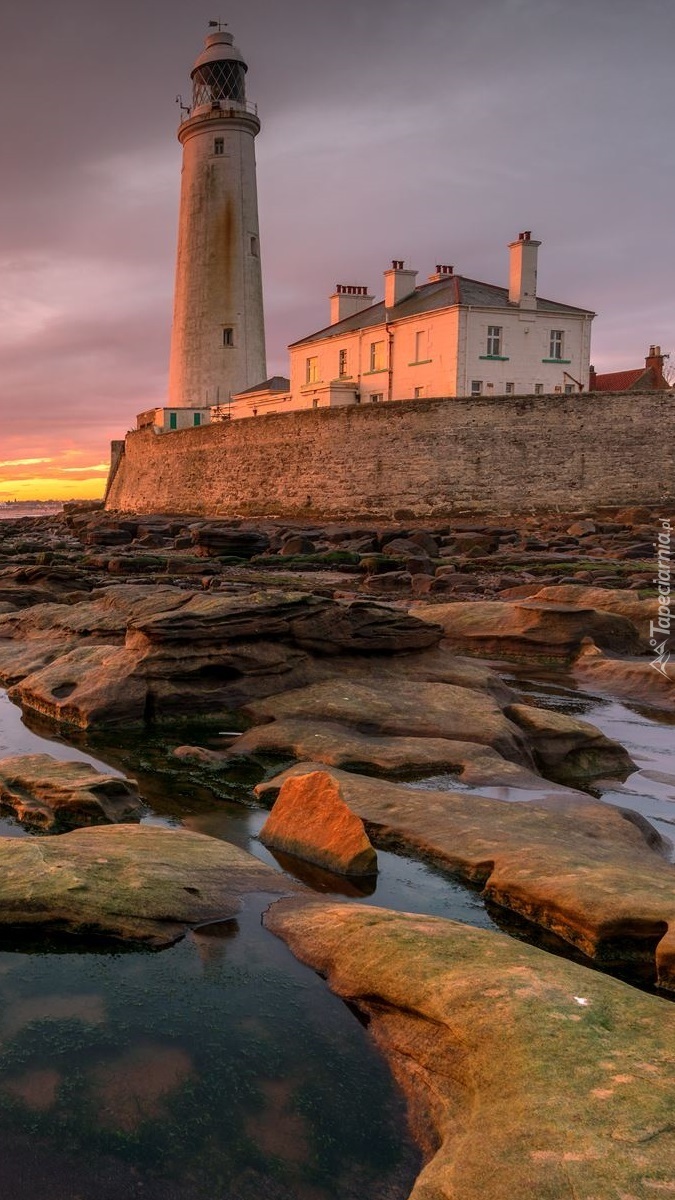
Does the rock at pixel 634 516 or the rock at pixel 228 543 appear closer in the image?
Result: the rock at pixel 228 543

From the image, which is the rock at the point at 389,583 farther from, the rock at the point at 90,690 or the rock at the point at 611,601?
the rock at the point at 90,690

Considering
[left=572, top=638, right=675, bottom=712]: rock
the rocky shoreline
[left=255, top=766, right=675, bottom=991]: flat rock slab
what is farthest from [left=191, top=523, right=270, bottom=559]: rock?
[left=255, top=766, right=675, bottom=991]: flat rock slab

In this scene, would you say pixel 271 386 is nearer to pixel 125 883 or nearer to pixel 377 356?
pixel 377 356

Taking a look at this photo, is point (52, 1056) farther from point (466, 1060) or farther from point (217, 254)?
point (217, 254)

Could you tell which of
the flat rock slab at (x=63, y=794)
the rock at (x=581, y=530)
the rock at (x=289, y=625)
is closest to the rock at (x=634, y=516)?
the rock at (x=581, y=530)

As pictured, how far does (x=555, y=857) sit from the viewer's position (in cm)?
462

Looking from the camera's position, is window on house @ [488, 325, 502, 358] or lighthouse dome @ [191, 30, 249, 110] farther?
lighthouse dome @ [191, 30, 249, 110]

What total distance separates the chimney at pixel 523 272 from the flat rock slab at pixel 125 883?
39.8 metres

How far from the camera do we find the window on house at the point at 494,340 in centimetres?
4075

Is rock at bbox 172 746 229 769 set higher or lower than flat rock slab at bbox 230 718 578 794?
lower

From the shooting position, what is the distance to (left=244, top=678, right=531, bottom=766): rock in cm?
730

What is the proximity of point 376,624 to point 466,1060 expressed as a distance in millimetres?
6548

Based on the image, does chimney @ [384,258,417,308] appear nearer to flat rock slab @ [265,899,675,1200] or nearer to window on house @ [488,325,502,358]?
window on house @ [488,325,502,358]

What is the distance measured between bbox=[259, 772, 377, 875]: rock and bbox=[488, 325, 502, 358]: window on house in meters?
38.1
